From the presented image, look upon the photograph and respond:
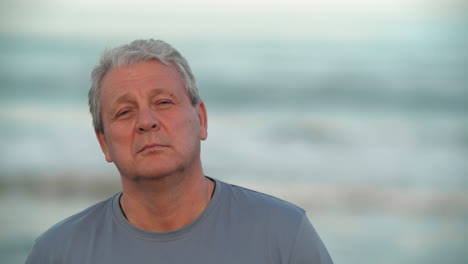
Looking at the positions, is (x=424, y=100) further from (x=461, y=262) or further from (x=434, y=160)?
(x=461, y=262)

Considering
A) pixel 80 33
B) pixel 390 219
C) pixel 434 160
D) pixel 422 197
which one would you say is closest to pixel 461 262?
pixel 390 219

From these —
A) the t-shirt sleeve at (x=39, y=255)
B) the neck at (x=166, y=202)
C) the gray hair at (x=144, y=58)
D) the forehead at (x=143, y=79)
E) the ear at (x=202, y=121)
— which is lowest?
the t-shirt sleeve at (x=39, y=255)

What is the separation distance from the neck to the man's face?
49 millimetres

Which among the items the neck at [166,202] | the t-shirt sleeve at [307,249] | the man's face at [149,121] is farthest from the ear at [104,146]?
the t-shirt sleeve at [307,249]

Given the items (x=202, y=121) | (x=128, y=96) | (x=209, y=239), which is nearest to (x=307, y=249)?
(x=209, y=239)

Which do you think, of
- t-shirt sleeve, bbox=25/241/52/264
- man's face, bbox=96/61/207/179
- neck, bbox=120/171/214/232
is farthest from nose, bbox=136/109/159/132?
t-shirt sleeve, bbox=25/241/52/264

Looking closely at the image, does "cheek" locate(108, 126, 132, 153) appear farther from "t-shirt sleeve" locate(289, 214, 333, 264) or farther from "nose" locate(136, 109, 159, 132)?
"t-shirt sleeve" locate(289, 214, 333, 264)

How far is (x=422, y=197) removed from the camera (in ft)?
20.2

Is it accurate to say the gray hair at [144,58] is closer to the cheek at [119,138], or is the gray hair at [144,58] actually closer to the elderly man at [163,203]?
the elderly man at [163,203]

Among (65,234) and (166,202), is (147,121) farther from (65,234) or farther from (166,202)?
(65,234)

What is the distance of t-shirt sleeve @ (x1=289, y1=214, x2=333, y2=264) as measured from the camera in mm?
2207

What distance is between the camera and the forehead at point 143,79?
230 centimetres

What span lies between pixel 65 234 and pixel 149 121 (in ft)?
1.45

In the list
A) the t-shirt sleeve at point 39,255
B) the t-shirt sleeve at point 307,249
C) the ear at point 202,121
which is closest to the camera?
the t-shirt sleeve at point 307,249
